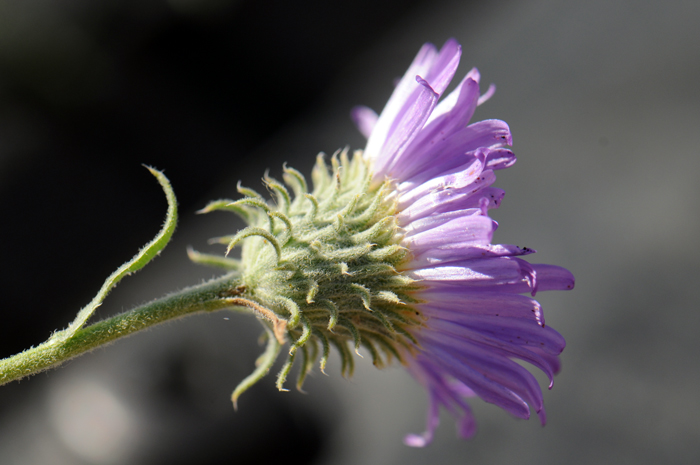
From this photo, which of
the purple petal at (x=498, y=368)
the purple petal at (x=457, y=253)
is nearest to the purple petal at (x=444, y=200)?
the purple petal at (x=457, y=253)

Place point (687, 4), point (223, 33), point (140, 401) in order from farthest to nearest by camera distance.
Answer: point (223, 33), point (687, 4), point (140, 401)

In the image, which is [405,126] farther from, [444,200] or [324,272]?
[324,272]

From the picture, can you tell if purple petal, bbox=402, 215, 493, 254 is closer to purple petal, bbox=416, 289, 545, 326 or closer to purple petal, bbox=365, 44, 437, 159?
purple petal, bbox=416, 289, 545, 326

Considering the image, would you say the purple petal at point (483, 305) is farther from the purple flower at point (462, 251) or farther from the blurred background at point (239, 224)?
the blurred background at point (239, 224)

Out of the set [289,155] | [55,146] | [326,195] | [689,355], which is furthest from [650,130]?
[55,146]

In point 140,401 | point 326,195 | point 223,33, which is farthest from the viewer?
point 223,33

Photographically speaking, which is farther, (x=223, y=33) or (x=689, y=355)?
(x=223, y=33)

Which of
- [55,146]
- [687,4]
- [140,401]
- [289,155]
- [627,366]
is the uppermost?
[687,4]

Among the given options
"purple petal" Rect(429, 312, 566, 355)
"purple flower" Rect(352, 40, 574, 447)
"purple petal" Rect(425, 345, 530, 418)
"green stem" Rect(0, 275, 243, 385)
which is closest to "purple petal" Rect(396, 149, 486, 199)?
"purple flower" Rect(352, 40, 574, 447)

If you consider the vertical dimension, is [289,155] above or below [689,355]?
below

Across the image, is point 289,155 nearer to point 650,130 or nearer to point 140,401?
point 140,401
